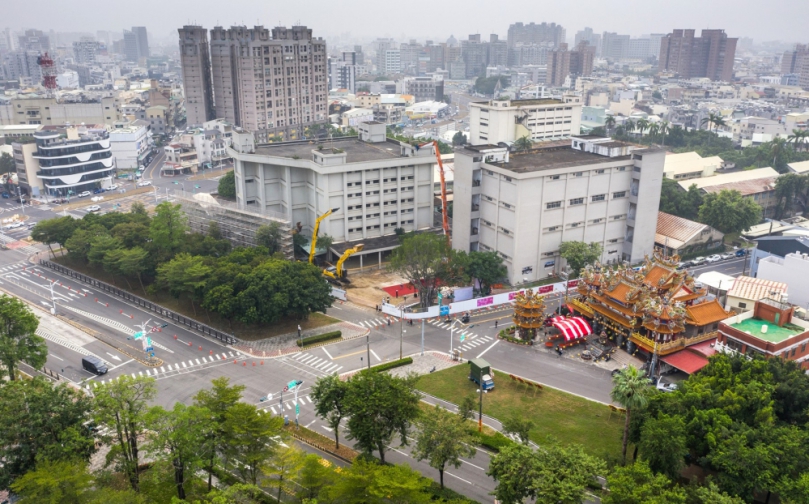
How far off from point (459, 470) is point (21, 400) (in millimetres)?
33241

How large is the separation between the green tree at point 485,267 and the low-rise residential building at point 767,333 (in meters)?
29.2

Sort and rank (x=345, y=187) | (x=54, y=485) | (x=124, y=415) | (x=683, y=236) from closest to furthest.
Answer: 1. (x=54, y=485)
2. (x=124, y=415)
3. (x=345, y=187)
4. (x=683, y=236)

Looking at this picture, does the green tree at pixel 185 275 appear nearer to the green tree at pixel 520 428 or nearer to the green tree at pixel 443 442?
the green tree at pixel 443 442

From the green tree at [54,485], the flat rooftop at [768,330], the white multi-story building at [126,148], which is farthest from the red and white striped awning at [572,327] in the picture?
the white multi-story building at [126,148]

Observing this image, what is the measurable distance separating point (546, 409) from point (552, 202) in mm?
37549

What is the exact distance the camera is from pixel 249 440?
45969 mm

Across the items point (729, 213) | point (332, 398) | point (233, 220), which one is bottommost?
point (332, 398)

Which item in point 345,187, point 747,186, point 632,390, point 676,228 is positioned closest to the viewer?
point 632,390

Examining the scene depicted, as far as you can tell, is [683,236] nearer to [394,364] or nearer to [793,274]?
[793,274]

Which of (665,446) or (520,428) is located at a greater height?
(665,446)

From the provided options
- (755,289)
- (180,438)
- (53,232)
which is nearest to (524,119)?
(755,289)

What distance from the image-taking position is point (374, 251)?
9988 centimetres

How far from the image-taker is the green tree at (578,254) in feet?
288

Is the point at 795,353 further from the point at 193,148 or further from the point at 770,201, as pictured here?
the point at 193,148
